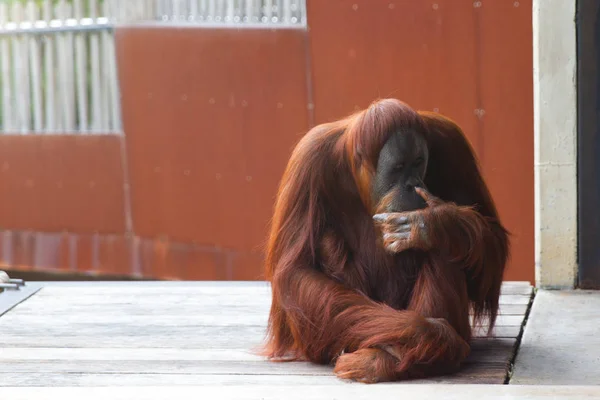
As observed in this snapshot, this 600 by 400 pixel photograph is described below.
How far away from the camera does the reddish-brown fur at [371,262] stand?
2.40m

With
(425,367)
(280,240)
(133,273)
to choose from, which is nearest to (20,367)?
(280,240)

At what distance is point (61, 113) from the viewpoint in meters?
6.94

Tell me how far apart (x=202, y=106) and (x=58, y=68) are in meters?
1.53

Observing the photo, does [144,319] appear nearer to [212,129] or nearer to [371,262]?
[371,262]

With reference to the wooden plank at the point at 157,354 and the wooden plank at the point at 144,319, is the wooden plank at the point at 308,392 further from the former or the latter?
the wooden plank at the point at 144,319

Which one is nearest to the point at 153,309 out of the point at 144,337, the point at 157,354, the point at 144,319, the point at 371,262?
the point at 144,319

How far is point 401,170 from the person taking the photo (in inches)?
96.8

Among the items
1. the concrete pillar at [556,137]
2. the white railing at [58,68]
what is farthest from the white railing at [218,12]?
the concrete pillar at [556,137]

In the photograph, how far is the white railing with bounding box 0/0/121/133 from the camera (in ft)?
21.9

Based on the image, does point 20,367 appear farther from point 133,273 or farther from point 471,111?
point 133,273

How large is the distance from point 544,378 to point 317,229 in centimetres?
65

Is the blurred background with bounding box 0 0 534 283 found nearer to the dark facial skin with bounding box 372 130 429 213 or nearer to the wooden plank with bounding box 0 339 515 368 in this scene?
the wooden plank with bounding box 0 339 515 368

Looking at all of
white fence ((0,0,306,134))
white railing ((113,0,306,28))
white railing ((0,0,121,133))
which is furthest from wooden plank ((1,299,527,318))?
white railing ((0,0,121,133))

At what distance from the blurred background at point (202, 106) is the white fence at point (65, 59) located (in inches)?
0.4
